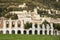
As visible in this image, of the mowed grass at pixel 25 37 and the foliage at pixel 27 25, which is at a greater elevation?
the foliage at pixel 27 25

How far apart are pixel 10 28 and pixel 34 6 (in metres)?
0.67

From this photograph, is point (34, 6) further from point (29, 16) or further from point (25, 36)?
point (25, 36)

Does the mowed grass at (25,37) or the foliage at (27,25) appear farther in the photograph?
the foliage at (27,25)

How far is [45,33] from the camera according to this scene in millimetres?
8266

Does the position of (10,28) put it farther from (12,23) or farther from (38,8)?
(38,8)

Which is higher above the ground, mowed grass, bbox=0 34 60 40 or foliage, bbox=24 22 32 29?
foliage, bbox=24 22 32 29

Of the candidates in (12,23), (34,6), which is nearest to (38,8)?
(34,6)

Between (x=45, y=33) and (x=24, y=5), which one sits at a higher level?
(x=24, y=5)

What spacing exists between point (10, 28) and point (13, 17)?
22cm

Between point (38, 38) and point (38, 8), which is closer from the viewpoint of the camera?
point (38, 38)

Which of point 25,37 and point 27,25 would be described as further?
point 27,25

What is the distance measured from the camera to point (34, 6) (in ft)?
27.8

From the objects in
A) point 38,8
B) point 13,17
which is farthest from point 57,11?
point 13,17

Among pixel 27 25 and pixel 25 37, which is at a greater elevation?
pixel 27 25
